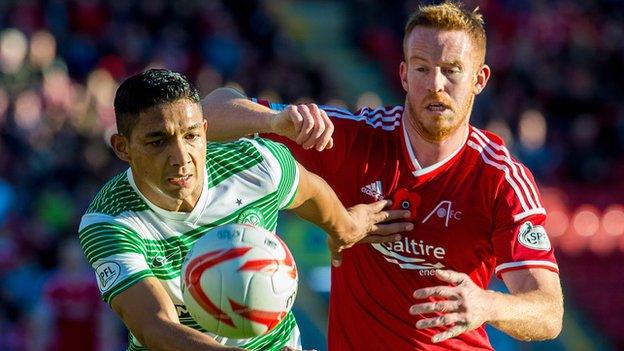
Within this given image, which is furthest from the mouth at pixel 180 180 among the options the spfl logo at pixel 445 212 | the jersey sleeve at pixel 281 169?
the spfl logo at pixel 445 212

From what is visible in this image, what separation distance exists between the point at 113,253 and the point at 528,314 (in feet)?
7.24

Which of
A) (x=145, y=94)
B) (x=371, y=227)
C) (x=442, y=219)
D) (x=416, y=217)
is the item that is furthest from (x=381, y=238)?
(x=145, y=94)

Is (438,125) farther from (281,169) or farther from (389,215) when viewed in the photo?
(281,169)

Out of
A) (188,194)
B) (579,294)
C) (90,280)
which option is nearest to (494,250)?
(188,194)

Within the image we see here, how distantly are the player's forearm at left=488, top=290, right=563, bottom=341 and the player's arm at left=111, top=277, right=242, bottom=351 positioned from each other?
4.98ft

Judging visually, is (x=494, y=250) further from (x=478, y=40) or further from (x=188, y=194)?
(x=188, y=194)

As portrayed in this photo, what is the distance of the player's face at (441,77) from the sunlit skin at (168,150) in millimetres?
1491

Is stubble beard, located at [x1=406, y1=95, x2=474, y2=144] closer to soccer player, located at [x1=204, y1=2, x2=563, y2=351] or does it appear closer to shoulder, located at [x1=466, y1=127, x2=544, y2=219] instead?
soccer player, located at [x1=204, y1=2, x2=563, y2=351]

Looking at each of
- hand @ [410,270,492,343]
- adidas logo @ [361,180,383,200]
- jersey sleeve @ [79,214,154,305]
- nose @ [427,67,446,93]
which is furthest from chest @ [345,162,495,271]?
jersey sleeve @ [79,214,154,305]

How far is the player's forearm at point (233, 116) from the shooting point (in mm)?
7613

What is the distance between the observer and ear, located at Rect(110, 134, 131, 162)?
6.64 meters

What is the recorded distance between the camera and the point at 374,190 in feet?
25.9

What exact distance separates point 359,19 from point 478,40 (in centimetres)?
1487

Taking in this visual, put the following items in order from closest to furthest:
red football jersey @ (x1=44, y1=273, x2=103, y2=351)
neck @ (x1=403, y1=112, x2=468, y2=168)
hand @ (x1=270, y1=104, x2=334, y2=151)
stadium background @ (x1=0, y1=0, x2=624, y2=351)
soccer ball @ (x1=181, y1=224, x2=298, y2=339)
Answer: soccer ball @ (x1=181, y1=224, x2=298, y2=339), hand @ (x1=270, y1=104, x2=334, y2=151), neck @ (x1=403, y1=112, x2=468, y2=168), red football jersey @ (x1=44, y1=273, x2=103, y2=351), stadium background @ (x1=0, y1=0, x2=624, y2=351)
